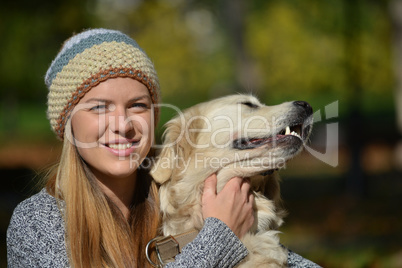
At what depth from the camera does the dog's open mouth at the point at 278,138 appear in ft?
9.90

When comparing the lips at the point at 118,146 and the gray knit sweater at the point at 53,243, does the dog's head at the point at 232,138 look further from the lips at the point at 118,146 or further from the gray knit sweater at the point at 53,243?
the gray knit sweater at the point at 53,243

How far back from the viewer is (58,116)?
9.02 ft

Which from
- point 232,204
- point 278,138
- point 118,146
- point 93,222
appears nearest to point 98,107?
point 118,146

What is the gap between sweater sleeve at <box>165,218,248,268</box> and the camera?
7.75 ft

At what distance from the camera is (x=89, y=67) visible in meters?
2.59

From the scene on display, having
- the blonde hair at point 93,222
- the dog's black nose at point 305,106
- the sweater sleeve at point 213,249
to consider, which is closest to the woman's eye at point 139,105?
the blonde hair at point 93,222

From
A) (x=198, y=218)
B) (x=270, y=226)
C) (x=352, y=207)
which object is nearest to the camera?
(x=198, y=218)

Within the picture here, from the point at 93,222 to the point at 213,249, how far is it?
633 millimetres

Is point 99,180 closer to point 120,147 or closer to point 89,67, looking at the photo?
point 120,147

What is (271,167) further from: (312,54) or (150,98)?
(312,54)

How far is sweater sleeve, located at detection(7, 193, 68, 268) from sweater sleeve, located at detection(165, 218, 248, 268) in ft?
1.79

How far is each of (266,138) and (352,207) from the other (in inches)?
230

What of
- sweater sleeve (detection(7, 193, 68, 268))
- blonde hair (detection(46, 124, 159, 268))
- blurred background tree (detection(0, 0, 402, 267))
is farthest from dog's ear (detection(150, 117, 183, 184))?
blurred background tree (detection(0, 0, 402, 267))

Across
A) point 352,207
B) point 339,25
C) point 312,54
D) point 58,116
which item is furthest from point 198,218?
point 312,54
